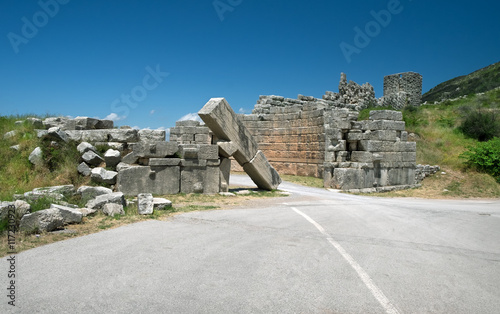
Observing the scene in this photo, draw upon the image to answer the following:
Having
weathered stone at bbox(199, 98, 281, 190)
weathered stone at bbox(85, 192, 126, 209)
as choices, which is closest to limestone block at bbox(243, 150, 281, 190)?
weathered stone at bbox(199, 98, 281, 190)

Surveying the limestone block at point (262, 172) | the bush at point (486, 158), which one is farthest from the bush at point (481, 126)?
the limestone block at point (262, 172)

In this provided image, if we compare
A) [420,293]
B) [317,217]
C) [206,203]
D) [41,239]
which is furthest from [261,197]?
[420,293]

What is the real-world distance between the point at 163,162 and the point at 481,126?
2117cm

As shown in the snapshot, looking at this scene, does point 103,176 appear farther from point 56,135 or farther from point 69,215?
point 69,215

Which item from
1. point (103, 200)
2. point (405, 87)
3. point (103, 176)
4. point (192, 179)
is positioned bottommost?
point (103, 200)

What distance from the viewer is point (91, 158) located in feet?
32.1

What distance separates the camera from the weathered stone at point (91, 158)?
978 centimetres

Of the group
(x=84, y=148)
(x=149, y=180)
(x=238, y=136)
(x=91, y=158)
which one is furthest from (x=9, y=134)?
(x=238, y=136)

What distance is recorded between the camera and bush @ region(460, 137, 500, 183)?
16641 millimetres

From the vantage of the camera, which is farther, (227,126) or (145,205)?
(227,126)

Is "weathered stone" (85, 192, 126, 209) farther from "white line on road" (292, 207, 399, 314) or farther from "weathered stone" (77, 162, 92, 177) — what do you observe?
"white line on road" (292, 207, 399, 314)

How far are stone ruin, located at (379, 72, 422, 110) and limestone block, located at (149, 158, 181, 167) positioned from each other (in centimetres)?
2687

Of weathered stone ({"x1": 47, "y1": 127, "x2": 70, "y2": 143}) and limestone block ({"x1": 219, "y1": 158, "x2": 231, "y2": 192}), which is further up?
weathered stone ({"x1": 47, "y1": 127, "x2": 70, "y2": 143})

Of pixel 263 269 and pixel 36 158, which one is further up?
pixel 36 158
